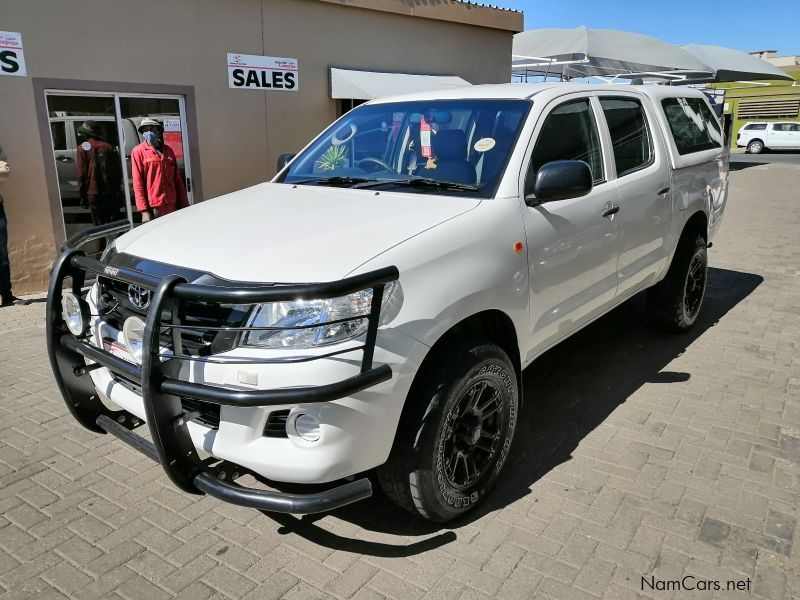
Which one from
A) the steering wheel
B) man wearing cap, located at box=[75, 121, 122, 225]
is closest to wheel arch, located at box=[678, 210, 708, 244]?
the steering wheel

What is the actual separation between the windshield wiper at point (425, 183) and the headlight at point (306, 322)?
3.76 ft

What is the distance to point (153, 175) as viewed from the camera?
24.2ft

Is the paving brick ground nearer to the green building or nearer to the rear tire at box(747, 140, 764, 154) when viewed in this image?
the rear tire at box(747, 140, 764, 154)

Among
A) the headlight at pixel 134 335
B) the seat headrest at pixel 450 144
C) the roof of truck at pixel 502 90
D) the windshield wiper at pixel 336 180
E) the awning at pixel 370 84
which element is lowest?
the headlight at pixel 134 335

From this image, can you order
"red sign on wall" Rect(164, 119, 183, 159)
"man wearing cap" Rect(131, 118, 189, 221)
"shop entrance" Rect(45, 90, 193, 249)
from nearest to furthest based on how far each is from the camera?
"man wearing cap" Rect(131, 118, 189, 221) < "shop entrance" Rect(45, 90, 193, 249) < "red sign on wall" Rect(164, 119, 183, 159)

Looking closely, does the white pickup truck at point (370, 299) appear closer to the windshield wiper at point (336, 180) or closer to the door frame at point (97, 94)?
the windshield wiper at point (336, 180)

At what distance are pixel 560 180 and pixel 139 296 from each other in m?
2.04

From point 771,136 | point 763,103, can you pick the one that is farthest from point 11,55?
point 763,103

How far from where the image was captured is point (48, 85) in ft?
24.3

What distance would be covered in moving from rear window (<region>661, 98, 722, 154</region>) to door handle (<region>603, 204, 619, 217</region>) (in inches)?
55.6

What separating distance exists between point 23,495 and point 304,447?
73.6 inches

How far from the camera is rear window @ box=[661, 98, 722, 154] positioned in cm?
516

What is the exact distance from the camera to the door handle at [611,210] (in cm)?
393

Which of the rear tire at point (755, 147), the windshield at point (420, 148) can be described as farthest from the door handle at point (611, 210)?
the rear tire at point (755, 147)
